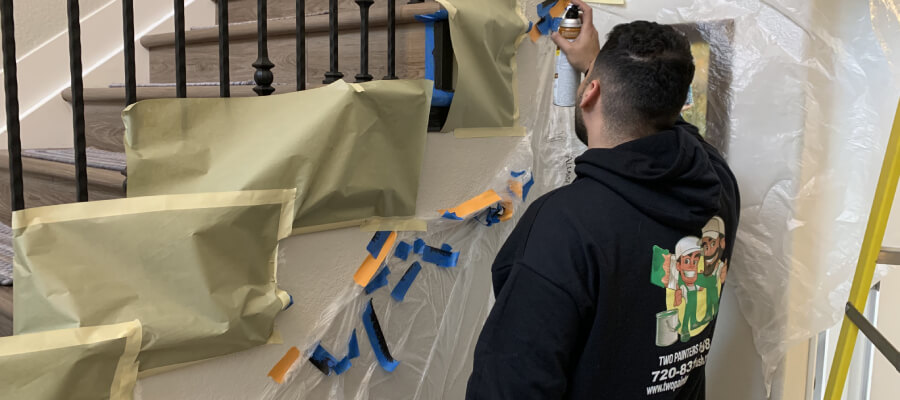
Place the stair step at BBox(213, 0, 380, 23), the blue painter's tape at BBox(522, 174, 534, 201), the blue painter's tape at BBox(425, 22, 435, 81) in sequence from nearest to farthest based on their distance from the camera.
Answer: the blue painter's tape at BBox(425, 22, 435, 81) < the blue painter's tape at BBox(522, 174, 534, 201) < the stair step at BBox(213, 0, 380, 23)

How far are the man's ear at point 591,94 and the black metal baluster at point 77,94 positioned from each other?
2.57 ft

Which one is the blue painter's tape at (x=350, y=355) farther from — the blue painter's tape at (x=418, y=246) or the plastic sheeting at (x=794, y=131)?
the plastic sheeting at (x=794, y=131)

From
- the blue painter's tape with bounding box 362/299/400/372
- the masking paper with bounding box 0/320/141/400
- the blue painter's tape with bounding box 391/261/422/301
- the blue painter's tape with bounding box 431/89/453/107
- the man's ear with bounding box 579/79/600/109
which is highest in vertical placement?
the man's ear with bounding box 579/79/600/109

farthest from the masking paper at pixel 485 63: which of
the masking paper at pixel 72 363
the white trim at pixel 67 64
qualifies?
the white trim at pixel 67 64

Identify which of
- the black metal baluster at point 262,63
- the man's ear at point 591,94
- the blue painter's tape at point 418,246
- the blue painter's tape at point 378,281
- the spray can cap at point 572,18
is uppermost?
the spray can cap at point 572,18

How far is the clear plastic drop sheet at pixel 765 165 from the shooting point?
4.55ft

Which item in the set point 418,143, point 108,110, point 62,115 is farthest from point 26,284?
point 62,115

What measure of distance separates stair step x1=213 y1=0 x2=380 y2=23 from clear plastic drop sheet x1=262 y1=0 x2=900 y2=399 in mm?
631

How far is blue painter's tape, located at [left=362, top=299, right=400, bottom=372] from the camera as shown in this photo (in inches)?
49.9

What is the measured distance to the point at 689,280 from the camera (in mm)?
1104

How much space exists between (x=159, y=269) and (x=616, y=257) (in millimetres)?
660

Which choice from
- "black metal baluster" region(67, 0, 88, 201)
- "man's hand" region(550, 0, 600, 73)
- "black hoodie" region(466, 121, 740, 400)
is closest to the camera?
"black metal baluster" region(67, 0, 88, 201)

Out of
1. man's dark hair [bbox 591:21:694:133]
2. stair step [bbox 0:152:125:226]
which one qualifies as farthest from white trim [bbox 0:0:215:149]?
man's dark hair [bbox 591:21:694:133]

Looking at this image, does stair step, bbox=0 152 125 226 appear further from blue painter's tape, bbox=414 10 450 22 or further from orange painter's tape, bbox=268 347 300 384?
blue painter's tape, bbox=414 10 450 22
